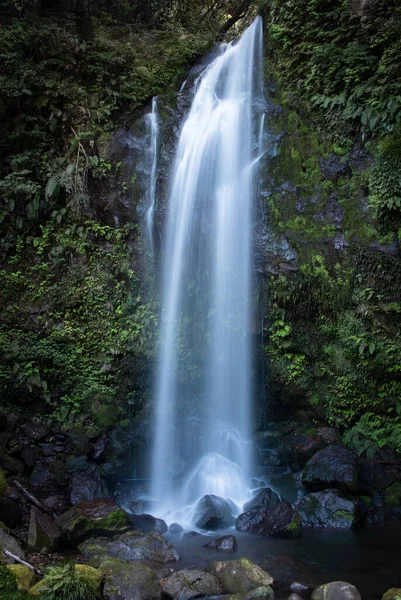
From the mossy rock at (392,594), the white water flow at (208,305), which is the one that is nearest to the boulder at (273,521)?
the white water flow at (208,305)

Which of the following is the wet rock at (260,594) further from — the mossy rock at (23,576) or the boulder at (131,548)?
the mossy rock at (23,576)

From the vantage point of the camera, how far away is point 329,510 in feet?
27.5

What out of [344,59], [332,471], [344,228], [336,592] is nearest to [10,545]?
[336,592]

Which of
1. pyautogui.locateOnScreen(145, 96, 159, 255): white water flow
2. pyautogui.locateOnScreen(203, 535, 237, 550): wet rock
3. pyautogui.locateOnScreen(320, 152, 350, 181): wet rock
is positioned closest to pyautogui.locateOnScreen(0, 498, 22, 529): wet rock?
pyautogui.locateOnScreen(203, 535, 237, 550): wet rock

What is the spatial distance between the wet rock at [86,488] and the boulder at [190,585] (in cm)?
297

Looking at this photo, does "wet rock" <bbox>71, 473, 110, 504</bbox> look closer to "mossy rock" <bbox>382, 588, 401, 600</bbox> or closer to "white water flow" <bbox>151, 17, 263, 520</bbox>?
"white water flow" <bbox>151, 17, 263, 520</bbox>

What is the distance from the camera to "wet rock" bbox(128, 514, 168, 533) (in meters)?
8.02

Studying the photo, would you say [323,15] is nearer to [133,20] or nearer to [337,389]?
[133,20]

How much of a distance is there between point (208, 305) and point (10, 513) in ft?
19.8

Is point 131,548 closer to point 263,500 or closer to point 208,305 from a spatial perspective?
point 263,500

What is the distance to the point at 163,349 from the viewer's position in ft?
38.2

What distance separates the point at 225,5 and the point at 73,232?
11838 millimetres

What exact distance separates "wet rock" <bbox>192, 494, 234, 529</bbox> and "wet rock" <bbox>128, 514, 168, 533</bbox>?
0.64m

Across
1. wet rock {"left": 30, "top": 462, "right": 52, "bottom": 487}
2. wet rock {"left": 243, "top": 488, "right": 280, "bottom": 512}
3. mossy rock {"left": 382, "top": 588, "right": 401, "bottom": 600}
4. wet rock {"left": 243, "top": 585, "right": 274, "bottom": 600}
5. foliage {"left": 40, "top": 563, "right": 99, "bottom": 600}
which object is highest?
wet rock {"left": 30, "top": 462, "right": 52, "bottom": 487}
